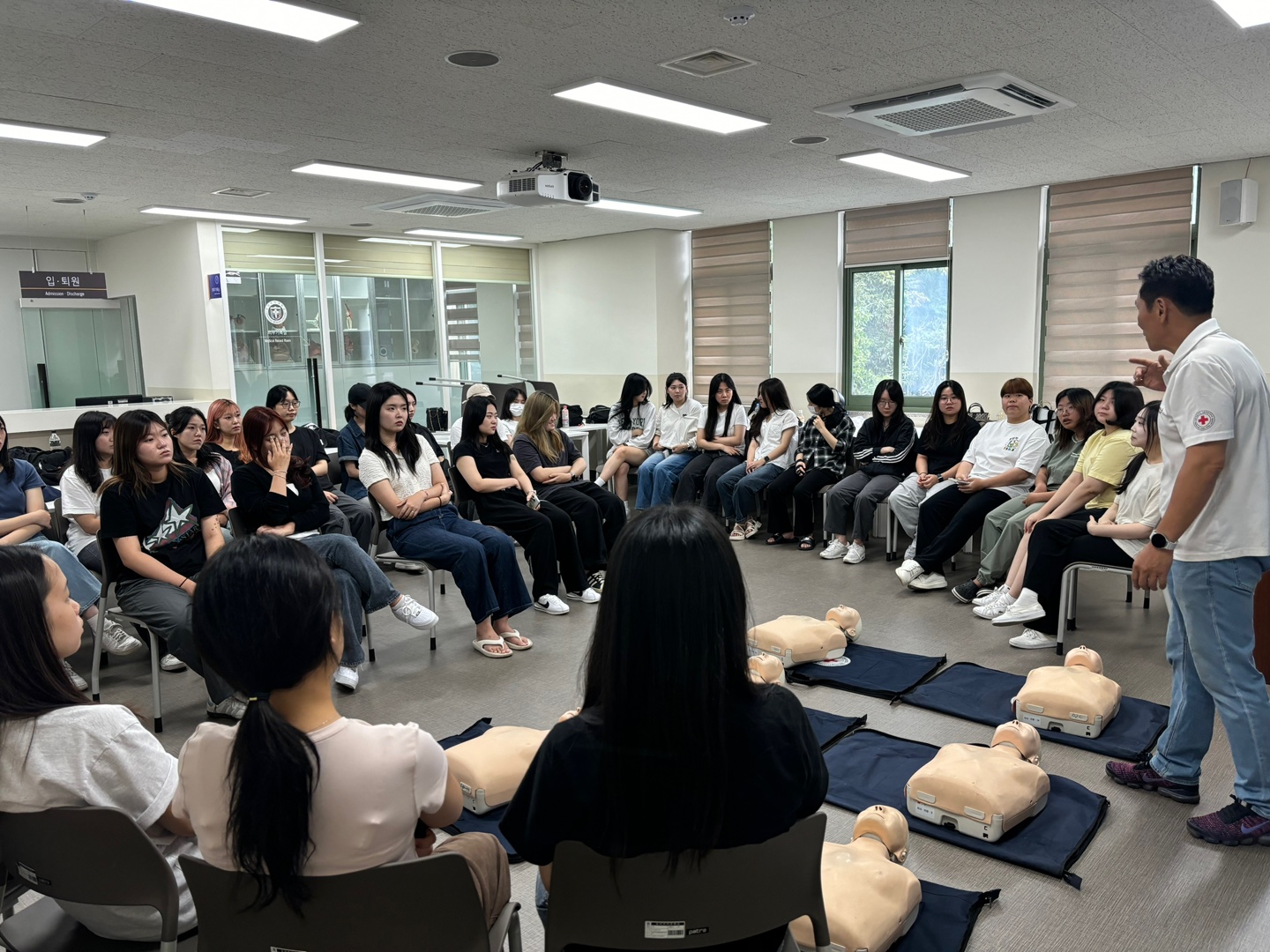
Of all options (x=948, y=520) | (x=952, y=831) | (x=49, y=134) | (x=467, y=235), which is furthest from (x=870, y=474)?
(x=467, y=235)

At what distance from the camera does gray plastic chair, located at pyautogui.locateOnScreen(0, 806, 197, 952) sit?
4.75 ft

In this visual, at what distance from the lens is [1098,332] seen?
721cm

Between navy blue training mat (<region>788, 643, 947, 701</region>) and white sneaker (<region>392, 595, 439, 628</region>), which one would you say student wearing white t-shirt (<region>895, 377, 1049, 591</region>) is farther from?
white sneaker (<region>392, 595, 439, 628</region>)

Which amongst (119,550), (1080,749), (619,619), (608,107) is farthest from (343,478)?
(619,619)

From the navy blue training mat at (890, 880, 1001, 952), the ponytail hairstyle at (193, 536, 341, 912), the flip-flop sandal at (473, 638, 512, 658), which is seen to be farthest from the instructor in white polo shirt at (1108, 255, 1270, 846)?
the flip-flop sandal at (473, 638, 512, 658)

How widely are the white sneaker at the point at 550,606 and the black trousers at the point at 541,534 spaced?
4 cm

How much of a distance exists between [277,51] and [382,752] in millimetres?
3214

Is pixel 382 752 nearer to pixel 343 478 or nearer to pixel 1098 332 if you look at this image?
pixel 343 478

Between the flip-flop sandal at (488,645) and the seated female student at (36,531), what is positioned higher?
the seated female student at (36,531)

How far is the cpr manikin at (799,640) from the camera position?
3918 millimetres

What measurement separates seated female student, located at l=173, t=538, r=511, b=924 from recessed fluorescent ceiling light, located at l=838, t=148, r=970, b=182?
5362mm

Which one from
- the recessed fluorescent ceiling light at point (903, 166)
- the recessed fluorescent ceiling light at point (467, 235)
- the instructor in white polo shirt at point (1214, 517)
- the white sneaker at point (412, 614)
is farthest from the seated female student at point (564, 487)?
the recessed fluorescent ceiling light at point (467, 235)

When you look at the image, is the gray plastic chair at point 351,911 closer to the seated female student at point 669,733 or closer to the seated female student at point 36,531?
the seated female student at point 669,733

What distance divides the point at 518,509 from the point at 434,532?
26.5 inches
